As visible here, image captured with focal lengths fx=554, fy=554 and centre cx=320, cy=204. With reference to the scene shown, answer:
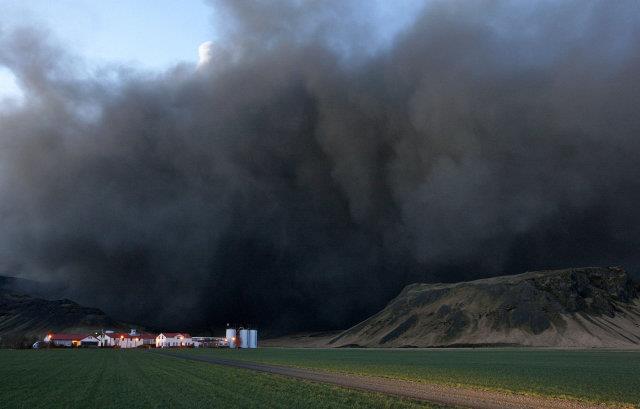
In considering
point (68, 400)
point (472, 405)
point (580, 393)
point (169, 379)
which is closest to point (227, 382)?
point (169, 379)

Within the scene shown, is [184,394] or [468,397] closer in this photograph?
[184,394]

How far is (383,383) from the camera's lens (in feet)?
171

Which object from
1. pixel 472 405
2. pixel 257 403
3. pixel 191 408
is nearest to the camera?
pixel 191 408

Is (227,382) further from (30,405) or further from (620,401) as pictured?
(620,401)

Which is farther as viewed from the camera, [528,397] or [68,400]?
[528,397]

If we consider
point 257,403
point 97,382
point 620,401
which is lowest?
point 620,401

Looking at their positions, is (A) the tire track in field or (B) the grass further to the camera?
(A) the tire track in field

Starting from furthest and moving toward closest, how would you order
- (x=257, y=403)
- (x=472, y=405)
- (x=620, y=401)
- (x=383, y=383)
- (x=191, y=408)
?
1. (x=383, y=383)
2. (x=620, y=401)
3. (x=472, y=405)
4. (x=257, y=403)
5. (x=191, y=408)

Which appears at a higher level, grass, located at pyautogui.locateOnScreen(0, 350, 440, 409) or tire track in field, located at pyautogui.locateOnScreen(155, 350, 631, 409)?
grass, located at pyautogui.locateOnScreen(0, 350, 440, 409)

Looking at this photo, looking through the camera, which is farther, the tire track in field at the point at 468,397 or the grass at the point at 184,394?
the tire track in field at the point at 468,397

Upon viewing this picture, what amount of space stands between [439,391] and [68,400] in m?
27.4

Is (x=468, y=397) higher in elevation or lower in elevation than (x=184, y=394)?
lower

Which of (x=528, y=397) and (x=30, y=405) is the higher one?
(x=30, y=405)

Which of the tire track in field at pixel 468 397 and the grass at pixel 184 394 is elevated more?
the grass at pixel 184 394
